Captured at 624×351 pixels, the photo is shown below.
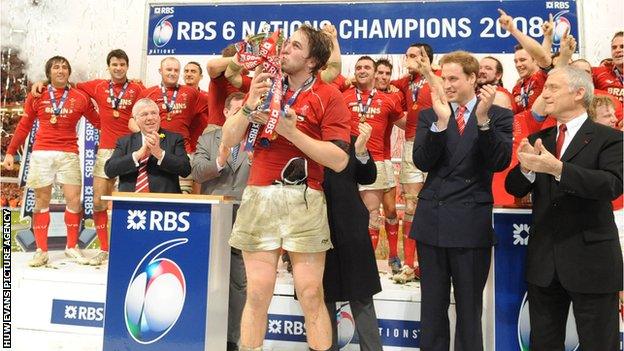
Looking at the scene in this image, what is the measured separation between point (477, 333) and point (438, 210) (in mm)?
610

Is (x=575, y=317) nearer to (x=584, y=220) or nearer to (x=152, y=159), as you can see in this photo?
(x=584, y=220)

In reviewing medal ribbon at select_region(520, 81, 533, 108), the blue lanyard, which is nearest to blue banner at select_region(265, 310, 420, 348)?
the blue lanyard

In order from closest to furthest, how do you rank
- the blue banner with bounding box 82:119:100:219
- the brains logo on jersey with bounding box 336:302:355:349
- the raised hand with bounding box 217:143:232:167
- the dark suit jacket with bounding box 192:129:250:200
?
the raised hand with bounding box 217:143:232:167 < the dark suit jacket with bounding box 192:129:250:200 < the brains logo on jersey with bounding box 336:302:355:349 < the blue banner with bounding box 82:119:100:219

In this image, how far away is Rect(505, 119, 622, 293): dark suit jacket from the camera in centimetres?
214

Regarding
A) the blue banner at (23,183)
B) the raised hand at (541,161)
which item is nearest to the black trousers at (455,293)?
the raised hand at (541,161)

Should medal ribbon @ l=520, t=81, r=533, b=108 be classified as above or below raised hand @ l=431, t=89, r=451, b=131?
above

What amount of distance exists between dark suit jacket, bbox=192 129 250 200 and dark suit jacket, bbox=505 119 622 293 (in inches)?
65.6

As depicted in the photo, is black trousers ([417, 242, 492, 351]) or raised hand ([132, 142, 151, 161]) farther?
raised hand ([132, 142, 151, 161])

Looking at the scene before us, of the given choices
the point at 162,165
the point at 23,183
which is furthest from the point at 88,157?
the point at 162,165

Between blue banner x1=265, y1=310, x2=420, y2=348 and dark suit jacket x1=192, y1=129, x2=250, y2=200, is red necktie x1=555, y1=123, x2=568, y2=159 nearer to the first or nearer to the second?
blue banner x1=265, y1=310, x2=420, y2=348

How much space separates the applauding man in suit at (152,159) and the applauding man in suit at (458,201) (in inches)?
58.8

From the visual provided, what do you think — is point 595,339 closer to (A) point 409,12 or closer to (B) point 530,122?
(B) point 530,122

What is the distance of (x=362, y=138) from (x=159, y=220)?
3.78 feet

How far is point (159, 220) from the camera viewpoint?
2.76 meters
